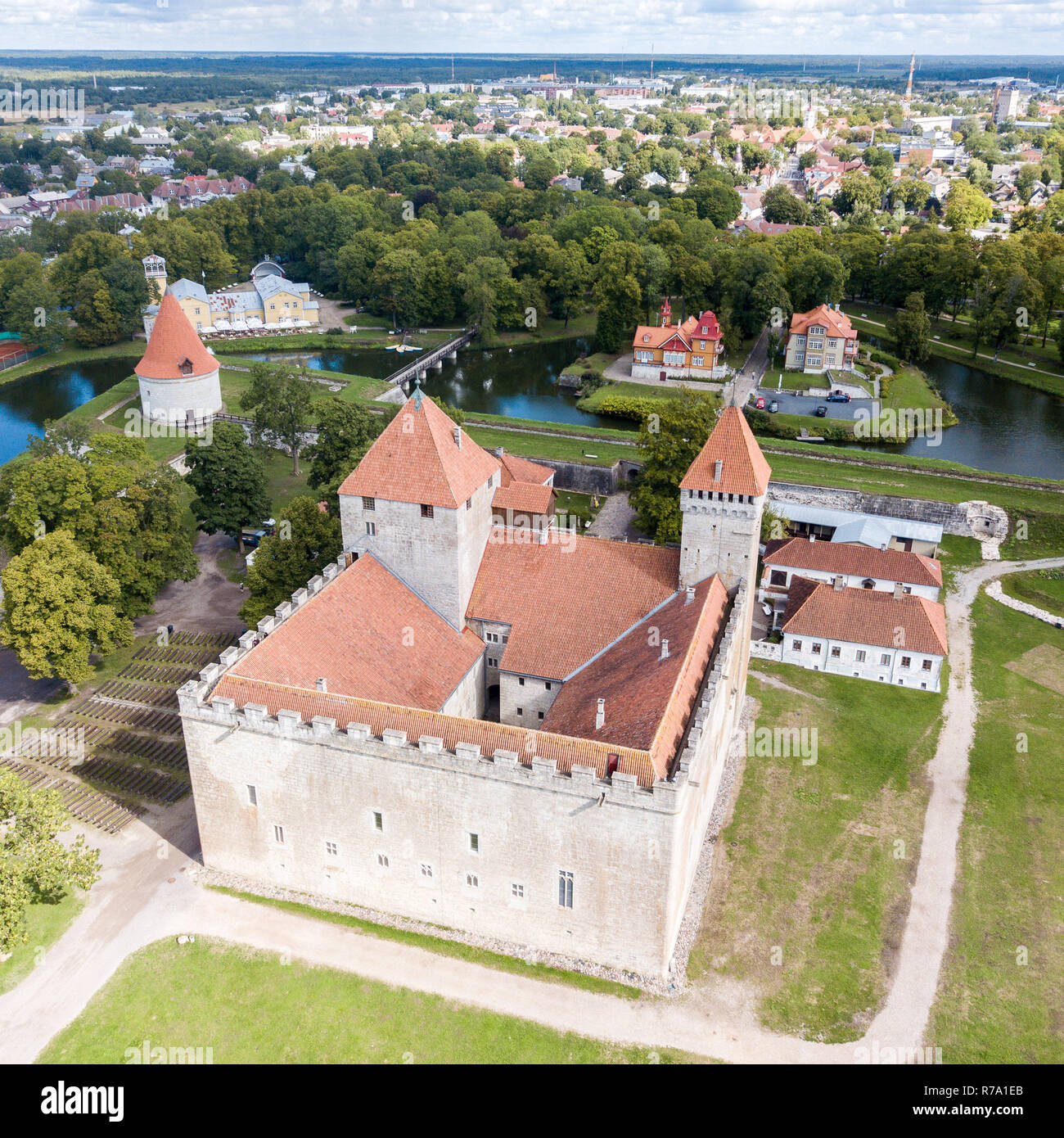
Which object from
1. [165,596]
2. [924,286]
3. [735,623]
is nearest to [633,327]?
[924,286]

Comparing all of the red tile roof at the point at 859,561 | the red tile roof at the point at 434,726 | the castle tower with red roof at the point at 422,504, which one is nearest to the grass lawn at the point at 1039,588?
the red tile roof at the point at 859,561

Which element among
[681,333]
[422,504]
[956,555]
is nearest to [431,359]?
[681,333]

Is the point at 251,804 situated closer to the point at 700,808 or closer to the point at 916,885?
the point at 700,808

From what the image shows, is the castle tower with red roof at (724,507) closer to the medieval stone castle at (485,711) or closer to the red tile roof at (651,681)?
the medieval stone castle at (485,711)

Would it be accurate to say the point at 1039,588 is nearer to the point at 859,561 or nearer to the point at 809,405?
the point at 859,561

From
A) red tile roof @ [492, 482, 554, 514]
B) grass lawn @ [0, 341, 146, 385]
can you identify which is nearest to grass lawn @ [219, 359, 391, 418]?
grass lawn @ [0, 341, 146, 385]
